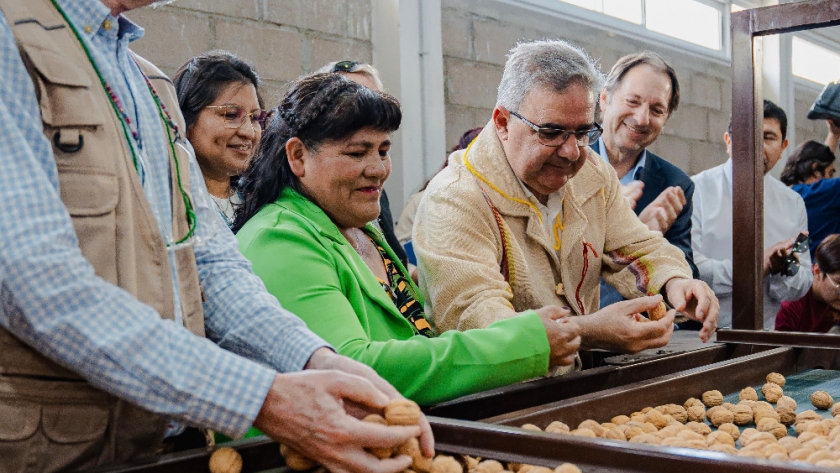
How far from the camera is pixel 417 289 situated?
1961 millimetres

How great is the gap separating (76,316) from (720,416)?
115cm

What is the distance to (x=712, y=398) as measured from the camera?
1.67 metres

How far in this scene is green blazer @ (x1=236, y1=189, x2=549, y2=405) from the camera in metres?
1.41

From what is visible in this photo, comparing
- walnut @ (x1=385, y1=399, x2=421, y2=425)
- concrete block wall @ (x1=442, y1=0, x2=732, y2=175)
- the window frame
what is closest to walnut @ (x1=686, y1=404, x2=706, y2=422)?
walnut @ (x1=385, y1=399, x2=421, y2=425)

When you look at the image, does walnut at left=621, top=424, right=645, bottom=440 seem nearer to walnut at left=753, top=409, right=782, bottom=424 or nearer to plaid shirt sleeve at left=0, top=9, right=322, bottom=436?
walnut at left=753, top=409, right=782, bottom=424

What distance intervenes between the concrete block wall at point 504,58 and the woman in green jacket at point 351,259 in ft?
8.17

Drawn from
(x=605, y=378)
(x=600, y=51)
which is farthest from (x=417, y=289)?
(x=600, y=51)

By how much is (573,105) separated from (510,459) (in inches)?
44.1

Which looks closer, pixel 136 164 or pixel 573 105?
pixel 136 164

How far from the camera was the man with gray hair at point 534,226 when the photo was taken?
5.89 feet

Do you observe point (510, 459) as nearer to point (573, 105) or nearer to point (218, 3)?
point (573, 105)

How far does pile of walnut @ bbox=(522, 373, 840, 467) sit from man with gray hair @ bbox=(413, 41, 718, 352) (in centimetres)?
23

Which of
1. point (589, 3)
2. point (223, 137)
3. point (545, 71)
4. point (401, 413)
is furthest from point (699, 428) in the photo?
point (589, 3)

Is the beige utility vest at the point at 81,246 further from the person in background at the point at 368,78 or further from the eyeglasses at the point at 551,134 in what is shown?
the person in background at the point at 368,78
